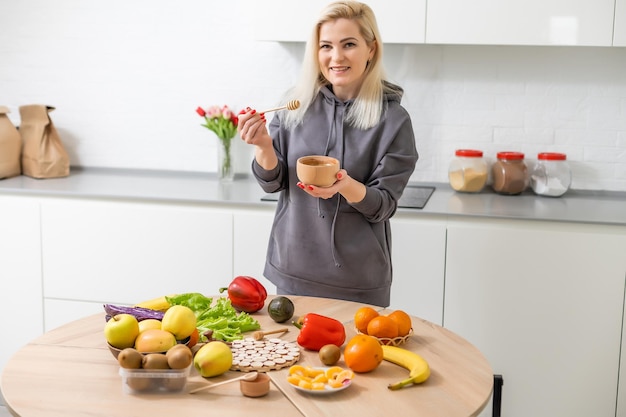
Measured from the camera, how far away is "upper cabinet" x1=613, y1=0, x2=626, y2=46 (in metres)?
3.30

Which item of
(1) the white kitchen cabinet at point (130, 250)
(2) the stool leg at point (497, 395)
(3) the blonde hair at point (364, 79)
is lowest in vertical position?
(2) the stool leg at point (497, 395)

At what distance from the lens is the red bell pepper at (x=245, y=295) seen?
7.37 ft

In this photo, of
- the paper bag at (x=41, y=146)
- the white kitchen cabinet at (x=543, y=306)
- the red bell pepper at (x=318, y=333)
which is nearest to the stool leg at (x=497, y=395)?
the red bell pepper at (x=318, y=333)

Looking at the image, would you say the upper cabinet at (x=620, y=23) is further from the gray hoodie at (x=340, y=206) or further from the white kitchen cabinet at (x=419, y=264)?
the gray hoodie at (x=340, y=206)

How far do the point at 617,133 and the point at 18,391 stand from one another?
9.25ft

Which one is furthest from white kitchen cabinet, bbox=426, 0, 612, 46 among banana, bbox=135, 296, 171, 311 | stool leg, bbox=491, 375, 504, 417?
banana, bbox=135, 296, 171, 311

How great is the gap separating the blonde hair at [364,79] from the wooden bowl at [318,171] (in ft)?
1.09

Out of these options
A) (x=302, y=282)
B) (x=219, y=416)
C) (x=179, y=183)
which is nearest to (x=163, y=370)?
(x=219, y=416)

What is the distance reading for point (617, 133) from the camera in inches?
147

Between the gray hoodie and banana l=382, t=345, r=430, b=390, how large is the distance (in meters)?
0.64

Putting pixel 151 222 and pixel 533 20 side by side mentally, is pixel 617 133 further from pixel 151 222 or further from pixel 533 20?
pixel 151 222

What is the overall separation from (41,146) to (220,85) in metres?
0.86

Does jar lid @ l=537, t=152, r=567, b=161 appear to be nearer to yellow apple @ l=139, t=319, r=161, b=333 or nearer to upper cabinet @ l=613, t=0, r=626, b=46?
upper cabinet @ l=613, t=0, r=626, b=46

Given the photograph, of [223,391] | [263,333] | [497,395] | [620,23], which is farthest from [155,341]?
[620,23]
